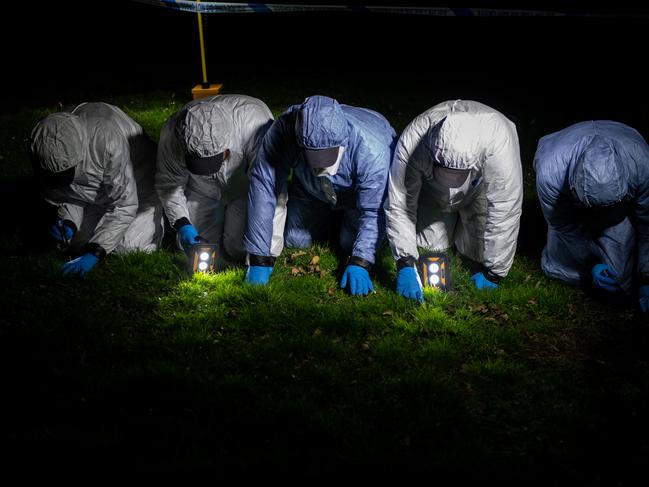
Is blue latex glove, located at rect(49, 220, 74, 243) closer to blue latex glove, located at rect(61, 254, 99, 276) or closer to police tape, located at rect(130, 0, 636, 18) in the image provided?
blue latex glove, located at rect(61, 254, 99, 276)

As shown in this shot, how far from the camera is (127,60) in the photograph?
13055 millimetres

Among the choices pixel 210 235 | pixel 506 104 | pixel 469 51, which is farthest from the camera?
pixel 469 51

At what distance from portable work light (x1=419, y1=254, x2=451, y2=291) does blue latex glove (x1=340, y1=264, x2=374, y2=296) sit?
463mm

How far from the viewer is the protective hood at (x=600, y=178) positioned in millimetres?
4633

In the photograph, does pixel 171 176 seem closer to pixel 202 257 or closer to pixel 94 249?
pixel 202 257

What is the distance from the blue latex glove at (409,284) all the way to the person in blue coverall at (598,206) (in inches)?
49.2

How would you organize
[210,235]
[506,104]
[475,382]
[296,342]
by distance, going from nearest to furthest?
[475,382] → [296,342] → [210,235] → [506,104]

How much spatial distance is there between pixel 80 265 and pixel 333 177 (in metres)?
2.35

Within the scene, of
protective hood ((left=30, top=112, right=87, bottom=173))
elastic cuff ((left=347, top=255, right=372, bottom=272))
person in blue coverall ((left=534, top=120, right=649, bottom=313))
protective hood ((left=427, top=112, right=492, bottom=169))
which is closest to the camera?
protective hood ((left=427, top=112, right=492, bottom=169))

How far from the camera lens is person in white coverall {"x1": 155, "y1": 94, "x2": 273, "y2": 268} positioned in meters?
5.13

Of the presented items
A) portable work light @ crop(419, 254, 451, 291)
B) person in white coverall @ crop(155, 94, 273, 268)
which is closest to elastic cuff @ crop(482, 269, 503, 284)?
portable work light @ crop(419, 254, 451, 291)

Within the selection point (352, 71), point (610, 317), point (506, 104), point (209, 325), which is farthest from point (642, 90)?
point (209, 325)

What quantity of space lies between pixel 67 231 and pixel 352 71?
24.4ft

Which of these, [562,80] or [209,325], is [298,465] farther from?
[562,80]
